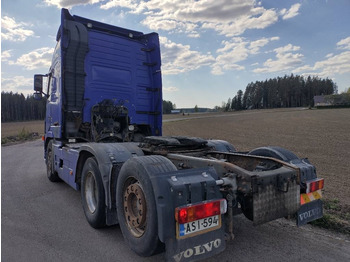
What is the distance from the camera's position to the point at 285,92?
110m

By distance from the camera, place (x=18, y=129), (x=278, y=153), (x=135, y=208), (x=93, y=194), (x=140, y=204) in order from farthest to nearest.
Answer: (x=18, y=129)
(x=93, y=194)
(x=278, y=153)
(x=135, y=208)
(x=140, y=204)

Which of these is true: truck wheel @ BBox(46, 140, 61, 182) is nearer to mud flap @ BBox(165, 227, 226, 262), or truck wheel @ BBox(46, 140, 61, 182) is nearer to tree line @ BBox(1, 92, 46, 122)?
mud flap @ BBox(165, 227, 226, 262)

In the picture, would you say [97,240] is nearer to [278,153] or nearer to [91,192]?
[91,192]

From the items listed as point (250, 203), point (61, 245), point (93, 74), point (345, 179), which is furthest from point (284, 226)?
point (93, 74)

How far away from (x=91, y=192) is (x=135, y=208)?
1.46 m

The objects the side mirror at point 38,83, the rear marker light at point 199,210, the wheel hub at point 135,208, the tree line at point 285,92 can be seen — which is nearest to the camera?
the rear marker light at point 199,210

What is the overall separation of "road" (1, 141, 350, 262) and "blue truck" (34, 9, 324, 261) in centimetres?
29

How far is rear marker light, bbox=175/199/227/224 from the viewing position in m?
2.39

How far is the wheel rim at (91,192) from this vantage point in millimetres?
4064

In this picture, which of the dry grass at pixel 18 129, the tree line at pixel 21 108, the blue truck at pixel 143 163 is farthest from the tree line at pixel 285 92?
the blue truck at pixel 143 163

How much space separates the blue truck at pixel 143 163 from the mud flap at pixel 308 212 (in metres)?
0.01

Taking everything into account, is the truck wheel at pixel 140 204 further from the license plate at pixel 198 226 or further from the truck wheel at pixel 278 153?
the truck wheel at pixel 278 153

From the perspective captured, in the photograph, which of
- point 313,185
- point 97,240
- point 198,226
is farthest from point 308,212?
point 97,240

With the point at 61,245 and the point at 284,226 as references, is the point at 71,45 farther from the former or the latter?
the point at 284,226
